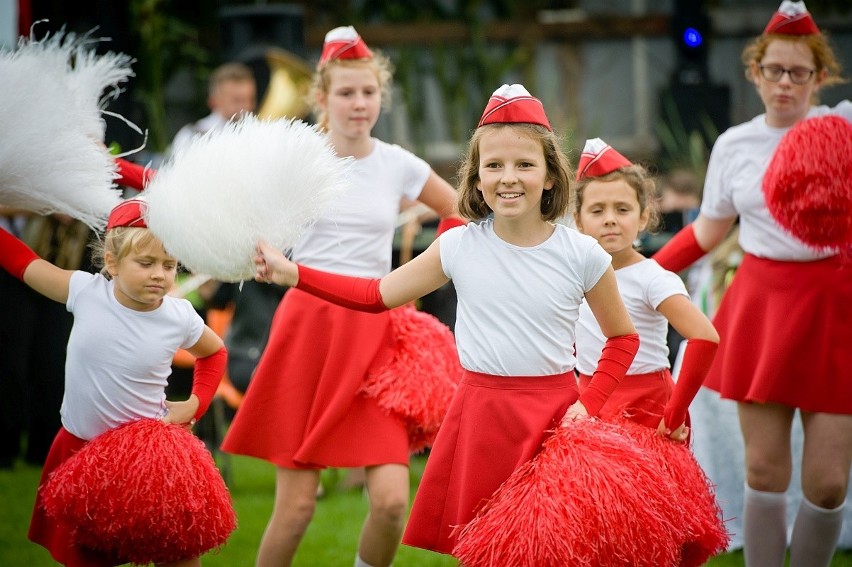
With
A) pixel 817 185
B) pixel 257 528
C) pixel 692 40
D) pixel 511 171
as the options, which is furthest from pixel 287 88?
pixel 511 171

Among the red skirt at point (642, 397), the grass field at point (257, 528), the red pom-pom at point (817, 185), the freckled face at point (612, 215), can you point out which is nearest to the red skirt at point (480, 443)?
the red skirt at point (642, 397)

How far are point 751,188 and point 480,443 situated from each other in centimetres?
143

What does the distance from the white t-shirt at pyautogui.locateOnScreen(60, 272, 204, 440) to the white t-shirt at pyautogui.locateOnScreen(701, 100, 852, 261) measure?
1837 millimetres

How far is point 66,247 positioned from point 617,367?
4051 mm

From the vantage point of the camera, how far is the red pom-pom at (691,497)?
290 cm

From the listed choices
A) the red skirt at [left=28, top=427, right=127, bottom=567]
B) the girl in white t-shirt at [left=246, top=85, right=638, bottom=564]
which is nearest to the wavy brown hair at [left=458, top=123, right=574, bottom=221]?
the girl in white t-shirt at [left=246, top=85, right=638, bottom=564]

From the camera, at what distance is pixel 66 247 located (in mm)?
6191

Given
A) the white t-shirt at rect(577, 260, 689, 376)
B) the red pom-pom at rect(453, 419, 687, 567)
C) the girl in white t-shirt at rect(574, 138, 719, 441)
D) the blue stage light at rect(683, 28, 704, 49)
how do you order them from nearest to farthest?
the red pom-pom at rect(453, 419, 687, 567) → the girl in white t-shirt at rect(574, 138, 719, 441) → the white t-shirt at rect(577, 260, 689, 376) → the blue stage light at rect(683, 28, 704, 49)

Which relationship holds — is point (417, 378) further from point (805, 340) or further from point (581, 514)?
point (805, 340)

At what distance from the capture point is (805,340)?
3623 mm

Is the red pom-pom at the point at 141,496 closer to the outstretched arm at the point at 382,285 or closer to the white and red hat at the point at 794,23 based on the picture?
the outstretched arm at the point at 382,285

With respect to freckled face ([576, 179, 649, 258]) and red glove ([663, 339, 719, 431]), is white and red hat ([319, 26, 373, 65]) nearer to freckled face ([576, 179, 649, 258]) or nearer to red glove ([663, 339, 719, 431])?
freckled face ([576, 179, 649, 258])

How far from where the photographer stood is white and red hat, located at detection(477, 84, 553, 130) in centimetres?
296

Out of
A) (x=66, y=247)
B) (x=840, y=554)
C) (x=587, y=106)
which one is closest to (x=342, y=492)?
(x=66, y=247)
